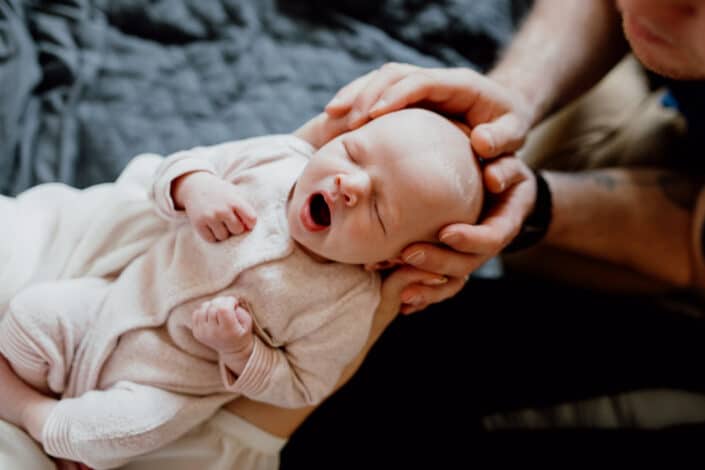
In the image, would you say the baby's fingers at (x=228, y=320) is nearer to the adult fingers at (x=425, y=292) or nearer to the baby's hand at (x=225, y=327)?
the baby's hand at (x=225, y=327)

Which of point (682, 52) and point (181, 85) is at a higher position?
point (682, 52)

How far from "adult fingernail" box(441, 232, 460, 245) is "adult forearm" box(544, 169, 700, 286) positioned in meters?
0.56

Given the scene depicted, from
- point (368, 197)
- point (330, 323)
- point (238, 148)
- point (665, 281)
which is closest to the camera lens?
point (368, 197)

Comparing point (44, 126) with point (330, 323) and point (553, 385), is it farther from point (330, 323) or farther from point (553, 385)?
point (553, 385)

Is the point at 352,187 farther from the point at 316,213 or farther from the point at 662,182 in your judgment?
the point at 662,182

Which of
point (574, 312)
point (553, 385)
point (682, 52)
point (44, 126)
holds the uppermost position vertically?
point (682, 52)

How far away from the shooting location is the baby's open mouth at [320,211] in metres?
0.97

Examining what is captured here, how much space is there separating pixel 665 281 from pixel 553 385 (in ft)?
1.20

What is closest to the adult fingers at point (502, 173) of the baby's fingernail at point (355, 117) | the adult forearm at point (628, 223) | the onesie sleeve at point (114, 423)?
the baby's fingernail at point (355, 117)

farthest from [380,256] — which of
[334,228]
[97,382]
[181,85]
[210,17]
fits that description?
[210,17]

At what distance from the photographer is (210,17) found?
1.60m

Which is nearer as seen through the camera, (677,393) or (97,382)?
(97,382)

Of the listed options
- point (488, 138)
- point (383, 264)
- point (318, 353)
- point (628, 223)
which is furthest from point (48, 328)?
point (628, 223)

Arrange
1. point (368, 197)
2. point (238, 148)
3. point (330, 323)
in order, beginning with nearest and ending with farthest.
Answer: point (368, 197)
point (330, 323)
point (238, 148)
